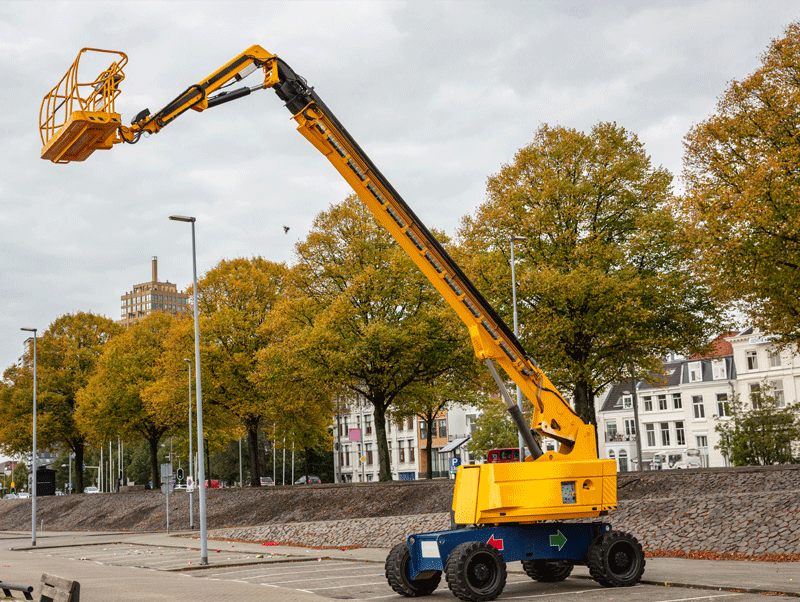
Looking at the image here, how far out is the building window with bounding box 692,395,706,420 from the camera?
7556 centimetres

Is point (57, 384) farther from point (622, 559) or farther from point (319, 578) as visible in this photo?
point (622, 559)

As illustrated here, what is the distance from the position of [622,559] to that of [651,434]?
224ft

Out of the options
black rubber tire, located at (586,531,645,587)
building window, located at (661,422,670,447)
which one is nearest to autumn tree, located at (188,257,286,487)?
black rubber tire, located at (586,531,645,587)

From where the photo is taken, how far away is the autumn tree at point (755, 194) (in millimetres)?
24641

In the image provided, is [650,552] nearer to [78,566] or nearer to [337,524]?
[337,524]

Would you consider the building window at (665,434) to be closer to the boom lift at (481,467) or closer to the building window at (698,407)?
the building window at (698,407)

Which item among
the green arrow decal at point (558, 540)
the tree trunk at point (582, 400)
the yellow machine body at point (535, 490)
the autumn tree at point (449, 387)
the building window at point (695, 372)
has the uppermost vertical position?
the building window at point (695, 372)

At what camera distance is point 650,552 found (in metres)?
20.7

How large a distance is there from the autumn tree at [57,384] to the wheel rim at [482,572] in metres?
55.0

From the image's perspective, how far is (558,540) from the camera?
15227 mm

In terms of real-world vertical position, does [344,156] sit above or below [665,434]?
above

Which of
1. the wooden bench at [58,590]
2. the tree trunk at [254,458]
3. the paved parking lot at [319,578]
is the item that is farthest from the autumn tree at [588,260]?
the wooden bench at [58,590]

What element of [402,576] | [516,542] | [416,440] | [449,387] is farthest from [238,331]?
[416,440]

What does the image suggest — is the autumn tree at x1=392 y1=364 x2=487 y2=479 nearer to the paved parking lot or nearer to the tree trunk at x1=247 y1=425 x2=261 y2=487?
the tree trunk at x1=247 y1=425 x2=261 y2=487
